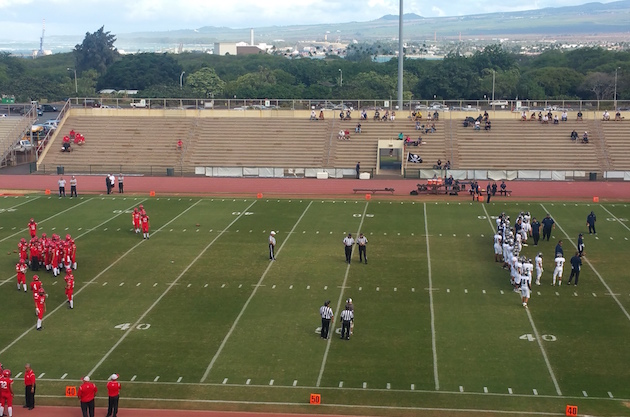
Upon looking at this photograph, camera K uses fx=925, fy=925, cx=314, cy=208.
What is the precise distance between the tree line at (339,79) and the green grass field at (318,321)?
228 feet

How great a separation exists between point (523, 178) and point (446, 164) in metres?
4.62

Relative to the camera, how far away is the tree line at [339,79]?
113 meters

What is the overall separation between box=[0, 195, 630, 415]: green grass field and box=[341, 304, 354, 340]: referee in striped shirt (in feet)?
0.90

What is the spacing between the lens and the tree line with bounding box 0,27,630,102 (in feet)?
370

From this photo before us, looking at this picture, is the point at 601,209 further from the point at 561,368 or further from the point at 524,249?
the point at 561,368

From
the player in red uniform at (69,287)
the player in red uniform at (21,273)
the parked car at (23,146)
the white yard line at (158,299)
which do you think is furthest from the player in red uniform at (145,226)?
the parked car at (23,146)

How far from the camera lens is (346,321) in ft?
83.0

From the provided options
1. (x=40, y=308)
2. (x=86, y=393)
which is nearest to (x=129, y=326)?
(x=40, y=308)

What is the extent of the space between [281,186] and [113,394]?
32676 millimetres

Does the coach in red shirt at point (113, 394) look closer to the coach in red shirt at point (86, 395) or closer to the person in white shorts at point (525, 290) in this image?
the coach in red shirt at point (86, 395)

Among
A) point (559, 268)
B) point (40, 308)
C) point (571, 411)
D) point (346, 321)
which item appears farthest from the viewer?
point (559, 268)

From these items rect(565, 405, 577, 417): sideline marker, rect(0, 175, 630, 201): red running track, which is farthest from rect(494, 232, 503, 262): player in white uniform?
rect(0, 175, 630, 201): red running track

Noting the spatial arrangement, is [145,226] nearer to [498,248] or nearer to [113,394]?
[498,248]

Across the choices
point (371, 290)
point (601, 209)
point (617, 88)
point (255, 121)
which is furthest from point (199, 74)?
point (371, 290)
